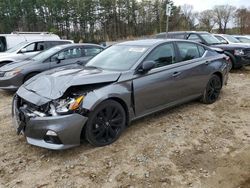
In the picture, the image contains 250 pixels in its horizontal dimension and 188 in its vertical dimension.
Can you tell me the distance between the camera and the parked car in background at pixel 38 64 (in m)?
7.59

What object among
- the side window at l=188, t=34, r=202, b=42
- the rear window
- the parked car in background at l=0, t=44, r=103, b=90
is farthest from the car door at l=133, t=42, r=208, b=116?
the rear window

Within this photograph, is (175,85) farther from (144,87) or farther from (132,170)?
(132,170)

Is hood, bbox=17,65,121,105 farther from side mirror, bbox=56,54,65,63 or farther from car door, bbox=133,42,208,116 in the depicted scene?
side mirror, bbox=56,54,65,63

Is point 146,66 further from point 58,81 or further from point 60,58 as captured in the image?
point 60,58

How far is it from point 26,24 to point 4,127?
114ft

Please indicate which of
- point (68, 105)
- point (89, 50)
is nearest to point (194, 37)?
point (89, 50)

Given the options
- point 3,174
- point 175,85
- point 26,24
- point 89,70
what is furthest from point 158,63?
point 26,24

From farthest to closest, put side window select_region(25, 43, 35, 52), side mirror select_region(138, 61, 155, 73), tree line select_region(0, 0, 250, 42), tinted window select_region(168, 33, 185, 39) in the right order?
tree line select_region(0, 0, 250, 42) → tinted window select_region(168, 33, 185, 39) → side window select_region(25, 43, 35, 52) → side mirror select_region(138, 61, 155, 73)

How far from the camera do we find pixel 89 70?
465 centimetres

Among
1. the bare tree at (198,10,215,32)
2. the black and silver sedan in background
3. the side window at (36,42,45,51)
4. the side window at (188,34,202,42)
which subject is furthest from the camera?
the bare tree at (198,10,215,32)

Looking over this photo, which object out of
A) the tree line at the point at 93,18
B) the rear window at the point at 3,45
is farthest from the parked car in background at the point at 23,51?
the tree line at the point at 93,18

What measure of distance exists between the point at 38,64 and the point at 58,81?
13.4 feet

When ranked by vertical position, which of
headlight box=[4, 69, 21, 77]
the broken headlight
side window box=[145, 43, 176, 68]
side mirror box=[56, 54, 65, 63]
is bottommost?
the broken headlight

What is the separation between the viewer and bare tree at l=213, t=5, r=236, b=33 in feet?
155
